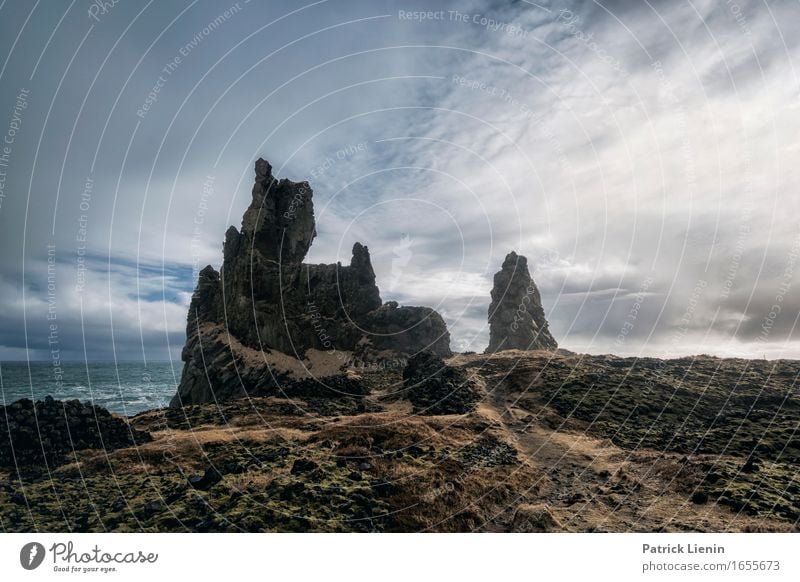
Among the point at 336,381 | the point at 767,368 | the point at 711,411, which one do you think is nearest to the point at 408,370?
the point at 336,381

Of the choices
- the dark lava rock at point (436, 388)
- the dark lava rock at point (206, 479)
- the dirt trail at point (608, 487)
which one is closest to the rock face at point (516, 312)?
the dark lava rock at point (436, 388)

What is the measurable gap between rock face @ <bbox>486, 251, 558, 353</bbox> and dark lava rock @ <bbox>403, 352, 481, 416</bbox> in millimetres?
45691

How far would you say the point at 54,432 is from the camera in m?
25.3

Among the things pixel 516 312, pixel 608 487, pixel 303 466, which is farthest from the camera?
pixel 516 312

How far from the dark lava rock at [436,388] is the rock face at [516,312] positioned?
1799 inches

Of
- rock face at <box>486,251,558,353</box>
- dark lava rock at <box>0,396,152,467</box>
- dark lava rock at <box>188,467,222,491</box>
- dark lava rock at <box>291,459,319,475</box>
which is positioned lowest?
dark lava rock at <box>291,459,319,475</box>

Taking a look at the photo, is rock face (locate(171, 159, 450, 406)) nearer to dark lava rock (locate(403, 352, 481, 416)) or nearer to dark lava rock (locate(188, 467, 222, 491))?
dark lava rock (locate(403, 352, 481, 416))

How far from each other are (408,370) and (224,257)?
44.7 m

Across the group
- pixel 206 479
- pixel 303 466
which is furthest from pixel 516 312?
pixel 206 479

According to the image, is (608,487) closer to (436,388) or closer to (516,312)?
(436,388)

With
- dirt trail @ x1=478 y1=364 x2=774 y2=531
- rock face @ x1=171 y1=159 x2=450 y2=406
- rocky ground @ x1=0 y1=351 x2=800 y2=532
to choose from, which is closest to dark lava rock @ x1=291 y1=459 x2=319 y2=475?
rocky ground @ x1=0 y1=351 x2=800 y2=532

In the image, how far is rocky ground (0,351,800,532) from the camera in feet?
58.7

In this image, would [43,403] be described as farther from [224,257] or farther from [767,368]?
[767,368]

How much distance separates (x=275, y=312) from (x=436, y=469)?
180ft
